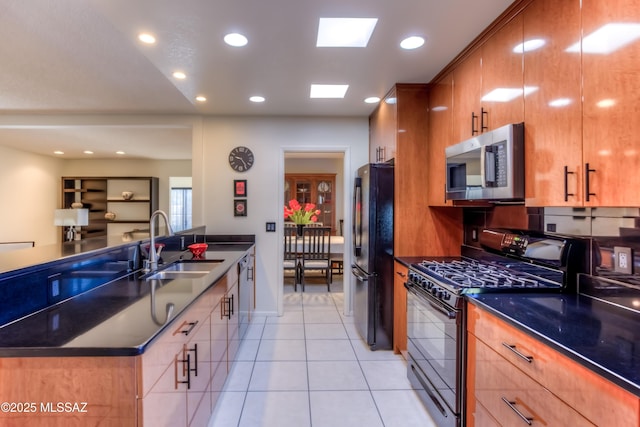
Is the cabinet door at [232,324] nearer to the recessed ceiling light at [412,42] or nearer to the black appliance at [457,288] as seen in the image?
the black appliance at [457,288]

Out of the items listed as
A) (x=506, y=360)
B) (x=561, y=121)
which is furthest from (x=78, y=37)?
(x=506, y=360)

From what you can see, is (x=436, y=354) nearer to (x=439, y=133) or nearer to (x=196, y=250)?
(x=439, y=133)

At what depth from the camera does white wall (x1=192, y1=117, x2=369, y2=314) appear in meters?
3.75

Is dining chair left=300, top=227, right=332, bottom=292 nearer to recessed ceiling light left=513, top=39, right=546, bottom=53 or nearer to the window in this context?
recessed ceiling light left=513, top=39, right=546, bottom=53

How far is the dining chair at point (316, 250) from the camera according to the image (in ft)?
15.3

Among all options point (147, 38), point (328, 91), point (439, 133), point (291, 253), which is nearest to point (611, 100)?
point (439, 133)

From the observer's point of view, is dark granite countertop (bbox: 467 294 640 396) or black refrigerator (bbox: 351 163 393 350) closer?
dark granite countertop (bbox: 467 294 640 396)

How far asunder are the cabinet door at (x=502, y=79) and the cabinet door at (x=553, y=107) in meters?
0.06

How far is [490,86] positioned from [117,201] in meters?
7.36

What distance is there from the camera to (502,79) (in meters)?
1.81

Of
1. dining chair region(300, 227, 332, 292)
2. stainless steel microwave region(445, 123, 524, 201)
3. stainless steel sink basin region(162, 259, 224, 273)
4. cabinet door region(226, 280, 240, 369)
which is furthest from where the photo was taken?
dining chair region(300, 227, 332, 292)

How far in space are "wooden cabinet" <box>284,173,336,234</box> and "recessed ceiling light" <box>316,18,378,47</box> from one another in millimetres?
4867

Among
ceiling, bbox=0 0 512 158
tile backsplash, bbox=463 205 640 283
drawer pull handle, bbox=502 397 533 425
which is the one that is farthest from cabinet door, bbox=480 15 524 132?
drawer pull handle, bbox=502 397 533 425

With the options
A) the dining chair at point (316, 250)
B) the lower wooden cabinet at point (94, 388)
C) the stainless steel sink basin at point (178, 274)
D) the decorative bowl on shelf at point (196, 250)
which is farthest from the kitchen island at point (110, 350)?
the dining chair at point (316, 250)
